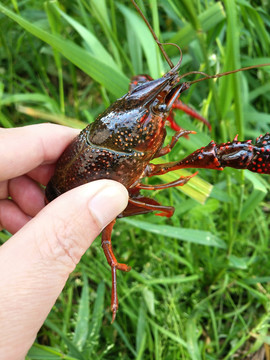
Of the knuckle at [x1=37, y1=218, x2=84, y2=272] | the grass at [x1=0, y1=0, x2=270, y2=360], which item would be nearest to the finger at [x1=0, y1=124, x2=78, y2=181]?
the grass at [x1=0, y1=0, x2=270, y2=360]

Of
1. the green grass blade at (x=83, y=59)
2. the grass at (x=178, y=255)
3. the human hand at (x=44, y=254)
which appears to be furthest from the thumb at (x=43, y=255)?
the green grass blade at (x=83, y=59)

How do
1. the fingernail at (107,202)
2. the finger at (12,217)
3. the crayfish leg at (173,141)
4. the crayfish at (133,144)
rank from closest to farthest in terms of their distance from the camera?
1. the fingernail at (107,202)
2. the crayfish at (133,144)
3. the crayfish leg at (173,141)
4. the finger at (12,217)

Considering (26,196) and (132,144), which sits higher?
(132,144)

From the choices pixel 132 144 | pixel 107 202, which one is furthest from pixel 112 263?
pixel 132 144

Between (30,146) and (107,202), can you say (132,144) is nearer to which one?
(107,202)

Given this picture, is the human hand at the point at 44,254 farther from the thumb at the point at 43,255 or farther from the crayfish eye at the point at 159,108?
the crayfish eye at the point at 159,108
